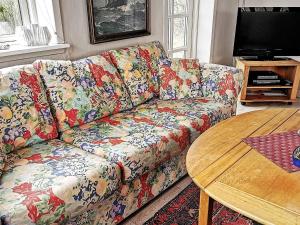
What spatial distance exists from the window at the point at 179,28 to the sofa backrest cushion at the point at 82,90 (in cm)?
118

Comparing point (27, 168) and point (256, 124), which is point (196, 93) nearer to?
point (256, 124)

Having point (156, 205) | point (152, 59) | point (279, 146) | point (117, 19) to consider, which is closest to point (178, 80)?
point (152, 59)

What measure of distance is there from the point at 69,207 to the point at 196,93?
1.40 meters

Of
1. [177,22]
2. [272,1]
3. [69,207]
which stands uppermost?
[272,1]

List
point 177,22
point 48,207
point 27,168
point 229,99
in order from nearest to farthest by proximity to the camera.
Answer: point 48,207 → point 27,168 → point 229,99 → point 177,22

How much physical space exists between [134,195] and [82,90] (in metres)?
0.71

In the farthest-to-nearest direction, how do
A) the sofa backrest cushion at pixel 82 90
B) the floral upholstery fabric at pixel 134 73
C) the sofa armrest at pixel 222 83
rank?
1. the sofa armrest at pixel 222 83
2. the floral upholstery fabric at pixel 134 73
3. the sofa backrest cushion at pixel 82 90

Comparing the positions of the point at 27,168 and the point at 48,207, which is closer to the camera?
the point at 48,207

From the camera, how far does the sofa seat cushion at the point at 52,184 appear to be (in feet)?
3.56

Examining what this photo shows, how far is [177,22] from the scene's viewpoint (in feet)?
10.2

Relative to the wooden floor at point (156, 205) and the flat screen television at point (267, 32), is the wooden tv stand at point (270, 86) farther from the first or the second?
the wooden floor at point (156, 205)

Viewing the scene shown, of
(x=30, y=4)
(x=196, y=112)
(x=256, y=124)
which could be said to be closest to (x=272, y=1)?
(x=196, y=112)

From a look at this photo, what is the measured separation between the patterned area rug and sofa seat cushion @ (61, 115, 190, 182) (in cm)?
29

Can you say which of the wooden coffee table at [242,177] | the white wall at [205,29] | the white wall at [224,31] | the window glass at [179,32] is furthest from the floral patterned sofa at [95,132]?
the white wall at [224,31]
